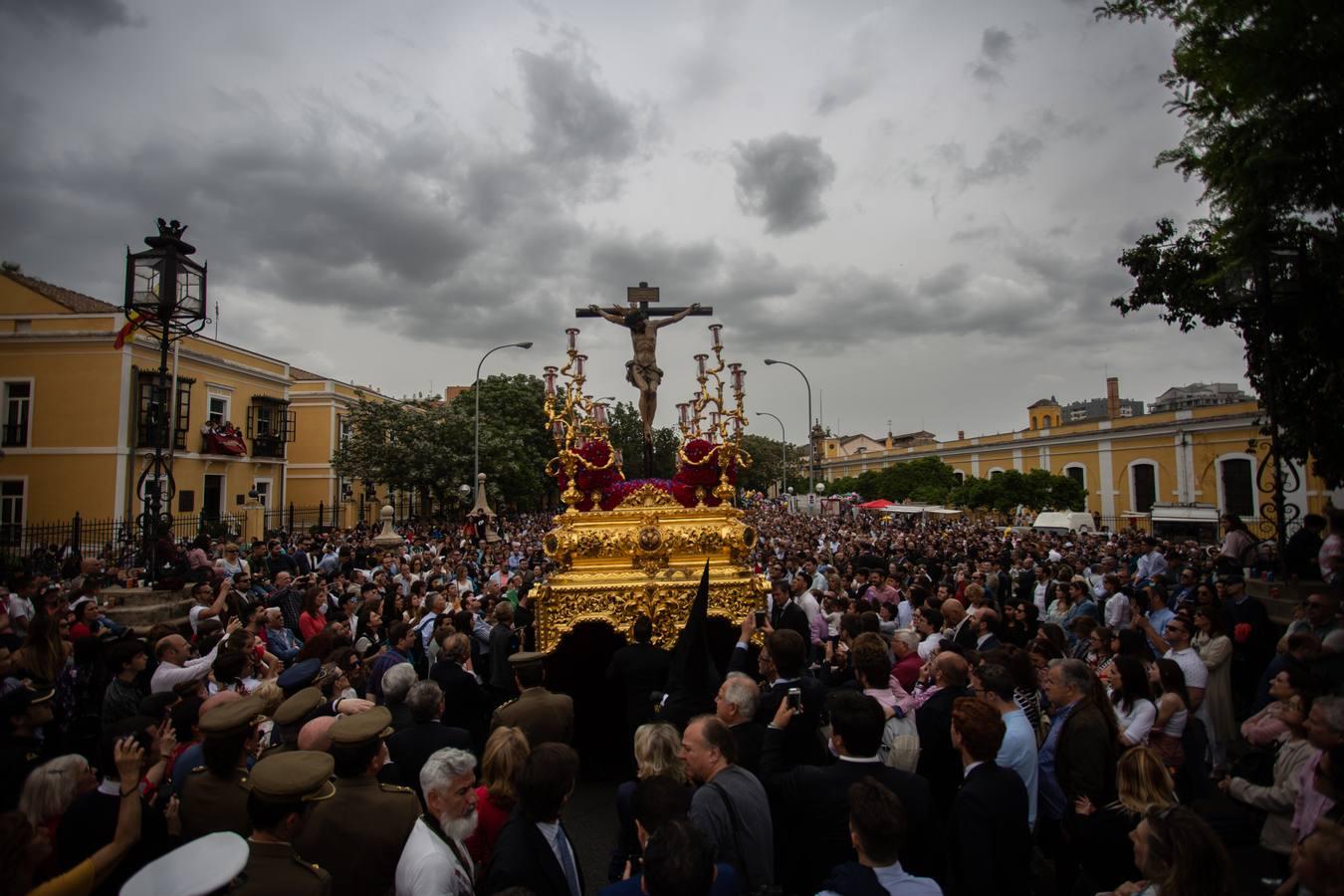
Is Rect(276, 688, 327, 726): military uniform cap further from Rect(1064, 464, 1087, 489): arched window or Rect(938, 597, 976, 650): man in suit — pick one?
Rect(1064, 464, 1087, 489): arched window

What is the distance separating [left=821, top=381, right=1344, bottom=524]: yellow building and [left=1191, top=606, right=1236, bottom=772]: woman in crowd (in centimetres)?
2889

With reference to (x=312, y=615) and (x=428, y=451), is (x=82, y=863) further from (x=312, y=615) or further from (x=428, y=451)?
(x=428, y=451)

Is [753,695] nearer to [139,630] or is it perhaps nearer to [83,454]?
[139,630]

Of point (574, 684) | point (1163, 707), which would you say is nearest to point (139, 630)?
point (574, 684)

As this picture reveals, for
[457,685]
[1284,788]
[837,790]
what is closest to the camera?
[837,790]

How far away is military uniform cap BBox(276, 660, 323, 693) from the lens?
497 centimetres

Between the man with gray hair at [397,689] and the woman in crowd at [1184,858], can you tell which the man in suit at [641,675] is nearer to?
the man with gray hair at [397,689]

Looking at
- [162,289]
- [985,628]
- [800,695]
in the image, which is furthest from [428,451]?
[800,695]

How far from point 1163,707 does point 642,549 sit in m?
4.25

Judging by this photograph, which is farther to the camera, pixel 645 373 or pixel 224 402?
pixel 224 402

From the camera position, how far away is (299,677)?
16.5 ft

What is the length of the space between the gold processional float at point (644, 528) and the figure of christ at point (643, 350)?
0.09 ft

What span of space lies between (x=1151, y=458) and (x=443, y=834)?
4752cm

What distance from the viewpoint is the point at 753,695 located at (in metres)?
3.71
